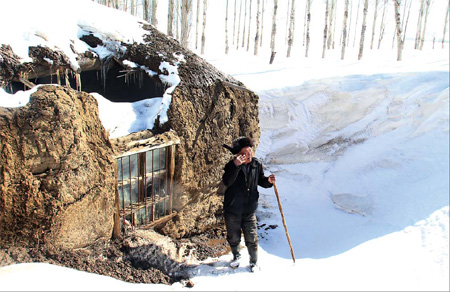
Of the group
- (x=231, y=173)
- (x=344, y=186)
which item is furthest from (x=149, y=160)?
(x=344, y=186)

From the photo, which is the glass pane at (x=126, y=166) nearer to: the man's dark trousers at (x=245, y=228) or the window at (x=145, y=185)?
the window at (x=145, y=185)

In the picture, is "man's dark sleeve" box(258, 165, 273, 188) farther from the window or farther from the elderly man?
the window

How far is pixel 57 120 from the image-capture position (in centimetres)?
350

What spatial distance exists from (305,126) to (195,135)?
178 inches

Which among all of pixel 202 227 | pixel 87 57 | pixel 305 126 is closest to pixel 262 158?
pixel 305 126

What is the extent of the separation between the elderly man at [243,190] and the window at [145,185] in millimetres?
973

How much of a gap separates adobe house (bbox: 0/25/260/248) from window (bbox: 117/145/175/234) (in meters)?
0.01

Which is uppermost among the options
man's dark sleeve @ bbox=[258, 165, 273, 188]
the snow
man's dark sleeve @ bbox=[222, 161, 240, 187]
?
man's dark sleeve @ bbox=[222, 161, 240, 187]

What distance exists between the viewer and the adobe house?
338 cm

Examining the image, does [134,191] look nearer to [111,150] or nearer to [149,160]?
[149,160]

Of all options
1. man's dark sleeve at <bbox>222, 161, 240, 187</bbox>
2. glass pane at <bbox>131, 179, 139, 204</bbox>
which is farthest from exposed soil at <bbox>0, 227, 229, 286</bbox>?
man's dark sleeve at <bbox>222, 161, 240, 187</bbox>

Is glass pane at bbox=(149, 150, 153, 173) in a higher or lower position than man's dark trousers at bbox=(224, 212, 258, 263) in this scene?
higher

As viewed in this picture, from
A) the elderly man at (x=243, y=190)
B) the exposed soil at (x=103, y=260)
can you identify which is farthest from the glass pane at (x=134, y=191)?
the elderly man at (x=243, y=190)

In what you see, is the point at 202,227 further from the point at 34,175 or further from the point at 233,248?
the point at 34,175
